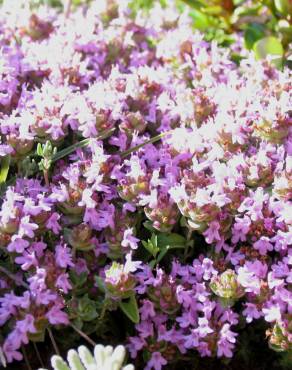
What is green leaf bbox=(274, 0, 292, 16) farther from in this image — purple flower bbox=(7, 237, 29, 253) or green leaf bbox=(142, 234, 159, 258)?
purple flower bbox=(7, 237, 29, 253)

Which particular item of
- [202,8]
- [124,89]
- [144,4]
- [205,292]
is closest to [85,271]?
[205,292]

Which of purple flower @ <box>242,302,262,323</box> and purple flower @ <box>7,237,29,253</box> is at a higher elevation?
purple flower @ <box>7,237,29,253</box>

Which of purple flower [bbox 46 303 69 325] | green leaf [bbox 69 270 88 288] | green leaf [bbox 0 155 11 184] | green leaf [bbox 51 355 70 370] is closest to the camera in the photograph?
green leaf [bbox 51 355 70 370]

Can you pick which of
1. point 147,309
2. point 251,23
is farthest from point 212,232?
point 251,23

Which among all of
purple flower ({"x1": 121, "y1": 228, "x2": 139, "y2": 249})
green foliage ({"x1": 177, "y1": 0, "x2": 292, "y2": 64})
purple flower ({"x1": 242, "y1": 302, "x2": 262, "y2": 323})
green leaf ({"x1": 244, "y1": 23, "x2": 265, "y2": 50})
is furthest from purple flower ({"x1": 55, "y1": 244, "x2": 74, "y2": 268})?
green leaf ({"x1": 244, "y1": 23, "x2": 265, "y2": 50})

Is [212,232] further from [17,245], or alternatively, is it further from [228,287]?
[17,245]

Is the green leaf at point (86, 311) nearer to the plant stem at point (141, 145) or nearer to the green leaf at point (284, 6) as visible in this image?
the plant stem at point (141, 145)

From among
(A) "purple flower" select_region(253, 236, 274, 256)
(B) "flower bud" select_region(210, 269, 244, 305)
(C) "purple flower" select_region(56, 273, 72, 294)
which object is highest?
(C) "purple flower" select_region(56, 273, 72, 294)

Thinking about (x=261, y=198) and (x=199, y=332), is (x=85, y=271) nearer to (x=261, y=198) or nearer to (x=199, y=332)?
(x=199, y=332)
